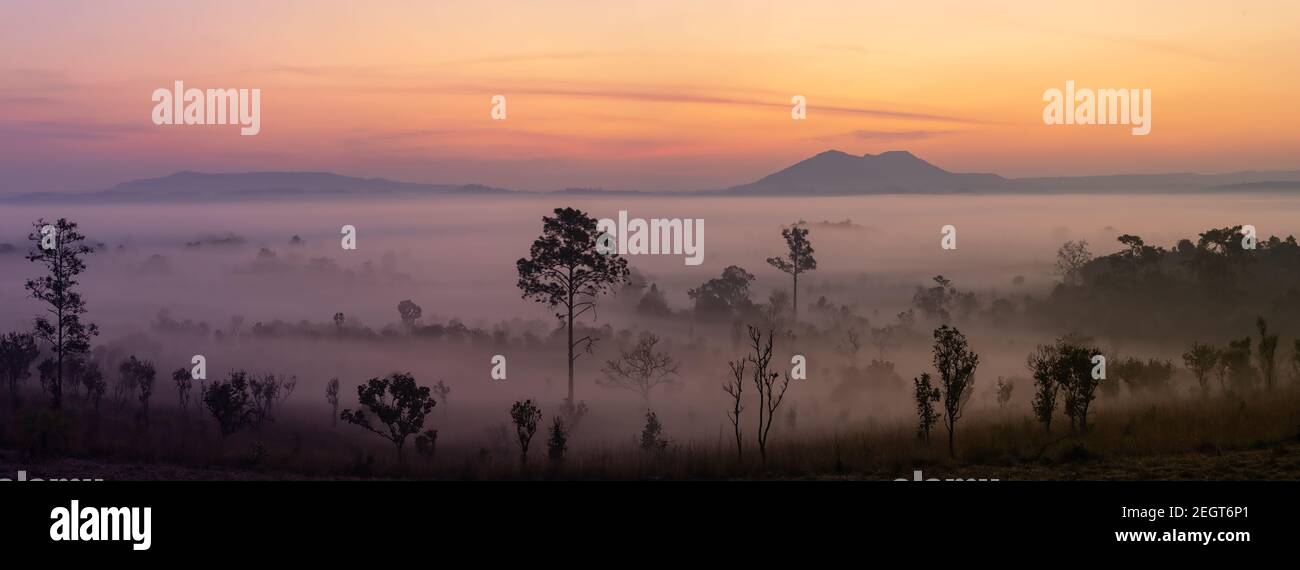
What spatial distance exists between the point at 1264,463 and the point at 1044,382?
7.38m

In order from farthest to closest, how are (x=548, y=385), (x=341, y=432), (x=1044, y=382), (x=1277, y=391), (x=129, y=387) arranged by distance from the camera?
1. (x=548, y=385)
2. (x=129, y=387)
3. (x=341, y=432)
4. (x=1277, y=391)
5. (x=1044, y=382)

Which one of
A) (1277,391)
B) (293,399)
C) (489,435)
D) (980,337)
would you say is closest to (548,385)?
(293,399)

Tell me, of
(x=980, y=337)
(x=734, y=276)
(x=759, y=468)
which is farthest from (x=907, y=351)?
(x=759, y=468)

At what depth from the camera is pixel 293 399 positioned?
81.5 meters

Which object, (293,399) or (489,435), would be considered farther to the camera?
(293,399)

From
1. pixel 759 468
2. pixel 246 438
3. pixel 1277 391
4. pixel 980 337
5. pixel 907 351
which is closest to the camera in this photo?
pixel 759 468

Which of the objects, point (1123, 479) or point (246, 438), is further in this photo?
point (246, 438)

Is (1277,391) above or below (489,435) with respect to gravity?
above

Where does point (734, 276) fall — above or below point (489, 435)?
above

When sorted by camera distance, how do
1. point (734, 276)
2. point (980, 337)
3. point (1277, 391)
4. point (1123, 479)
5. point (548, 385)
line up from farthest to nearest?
point (734, 276)
point (980, 337)
point (548, 385)
point (1277, 391)
point (1123, 479)

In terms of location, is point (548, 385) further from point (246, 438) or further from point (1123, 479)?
point (1123, 479)

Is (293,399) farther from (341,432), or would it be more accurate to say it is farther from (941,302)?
(941,302)

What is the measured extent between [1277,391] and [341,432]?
48.7 meters

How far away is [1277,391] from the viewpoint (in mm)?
31375
